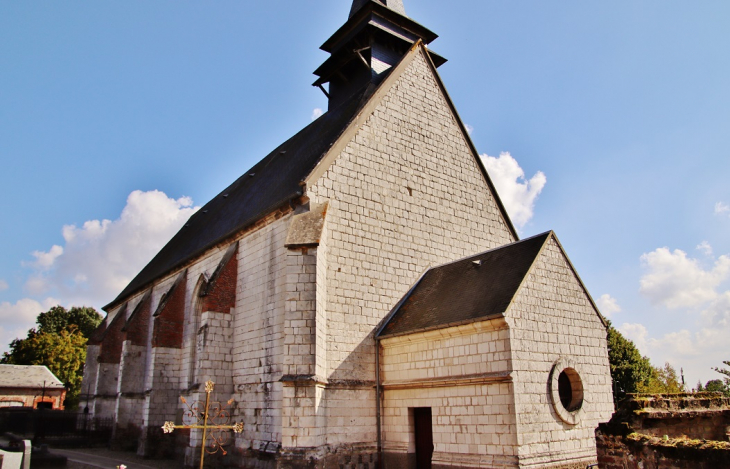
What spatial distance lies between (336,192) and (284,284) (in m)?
2.78

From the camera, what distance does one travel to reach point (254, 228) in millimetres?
15484

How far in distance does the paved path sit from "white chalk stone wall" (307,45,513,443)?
6.65m

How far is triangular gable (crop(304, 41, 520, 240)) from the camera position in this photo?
14.1 m

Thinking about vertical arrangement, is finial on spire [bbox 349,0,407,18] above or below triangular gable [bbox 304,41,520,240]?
above

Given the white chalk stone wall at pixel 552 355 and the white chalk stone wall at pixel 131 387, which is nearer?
the white chalk stone wall at pixel 552 355

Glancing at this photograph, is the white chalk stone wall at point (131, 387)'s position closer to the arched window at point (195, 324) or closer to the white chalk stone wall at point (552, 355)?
the arched window at point (195, 324)

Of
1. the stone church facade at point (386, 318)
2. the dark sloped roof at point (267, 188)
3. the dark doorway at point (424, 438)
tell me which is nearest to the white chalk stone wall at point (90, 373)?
the dark sloped roof at point (267, 188)

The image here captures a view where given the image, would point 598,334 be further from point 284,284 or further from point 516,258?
point 284,284

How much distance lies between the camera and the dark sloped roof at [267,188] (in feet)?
50.5

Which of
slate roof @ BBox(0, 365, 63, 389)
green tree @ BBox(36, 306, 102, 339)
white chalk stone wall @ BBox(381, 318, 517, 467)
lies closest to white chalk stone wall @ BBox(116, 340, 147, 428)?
white chalk stone wall @ BBox(381, 318, 517, 467)

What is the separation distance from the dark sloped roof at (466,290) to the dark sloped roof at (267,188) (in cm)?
417

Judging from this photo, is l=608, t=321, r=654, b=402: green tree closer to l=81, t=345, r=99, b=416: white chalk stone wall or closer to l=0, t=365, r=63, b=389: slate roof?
l=81, t=345, r=99, b=416: white chalk stone wall

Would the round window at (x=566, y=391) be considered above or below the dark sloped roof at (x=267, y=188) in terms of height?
below

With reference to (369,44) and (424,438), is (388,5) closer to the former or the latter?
(369,44)
